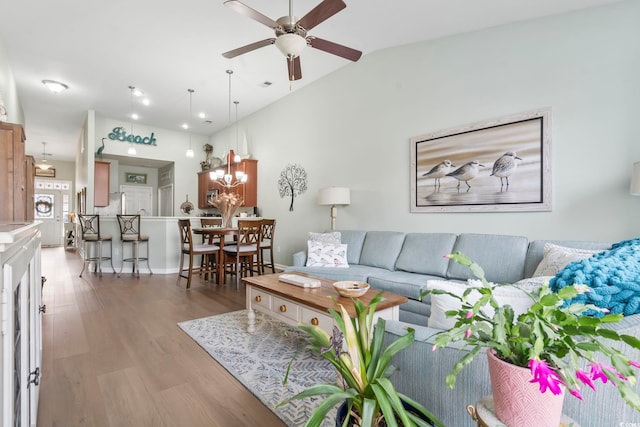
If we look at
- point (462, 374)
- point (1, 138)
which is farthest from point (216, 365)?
point (1, 138)

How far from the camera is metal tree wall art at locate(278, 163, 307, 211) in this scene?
217 inches

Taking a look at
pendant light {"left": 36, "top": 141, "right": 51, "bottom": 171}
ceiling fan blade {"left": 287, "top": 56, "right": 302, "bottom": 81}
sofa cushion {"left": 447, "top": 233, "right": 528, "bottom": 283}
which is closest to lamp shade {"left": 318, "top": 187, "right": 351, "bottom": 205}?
ceiling fan blade {"left": 287, "top": 56, "right": 302, "bottom": 81}

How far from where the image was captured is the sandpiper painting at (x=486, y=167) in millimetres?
2926

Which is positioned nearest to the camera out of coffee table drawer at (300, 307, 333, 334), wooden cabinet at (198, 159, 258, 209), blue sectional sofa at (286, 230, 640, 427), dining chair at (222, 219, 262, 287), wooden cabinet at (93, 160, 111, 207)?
blue sectional sofa at (286, 230, 640, 427)

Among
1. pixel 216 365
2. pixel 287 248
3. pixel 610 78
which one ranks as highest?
pixel 610 78

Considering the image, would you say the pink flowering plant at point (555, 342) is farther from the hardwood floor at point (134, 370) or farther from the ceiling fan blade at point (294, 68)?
the ceiling fan blade at point (294, 68)

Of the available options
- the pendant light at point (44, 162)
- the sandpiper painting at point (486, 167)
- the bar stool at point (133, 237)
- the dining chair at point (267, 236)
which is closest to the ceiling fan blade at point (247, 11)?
the sandpiper painting at point (486, 167)

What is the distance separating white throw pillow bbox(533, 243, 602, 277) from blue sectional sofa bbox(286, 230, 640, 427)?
21 centimetres

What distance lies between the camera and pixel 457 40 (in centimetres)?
346

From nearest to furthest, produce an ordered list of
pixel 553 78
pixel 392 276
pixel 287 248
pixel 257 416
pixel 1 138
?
1. pixel 257 416
2. pixel 1 138
3. pixel 553 78
4. pixel 392 276
5. pixel 287 248

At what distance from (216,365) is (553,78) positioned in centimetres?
387

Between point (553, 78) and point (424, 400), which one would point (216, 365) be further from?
point (553, 78)

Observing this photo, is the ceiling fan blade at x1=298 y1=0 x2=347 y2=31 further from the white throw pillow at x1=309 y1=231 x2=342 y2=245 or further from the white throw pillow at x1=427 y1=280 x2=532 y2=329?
the white throw pillow at x1=309 y1=231 x2=342 y2=245

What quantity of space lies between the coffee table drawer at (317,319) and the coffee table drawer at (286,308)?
8 centimetres
